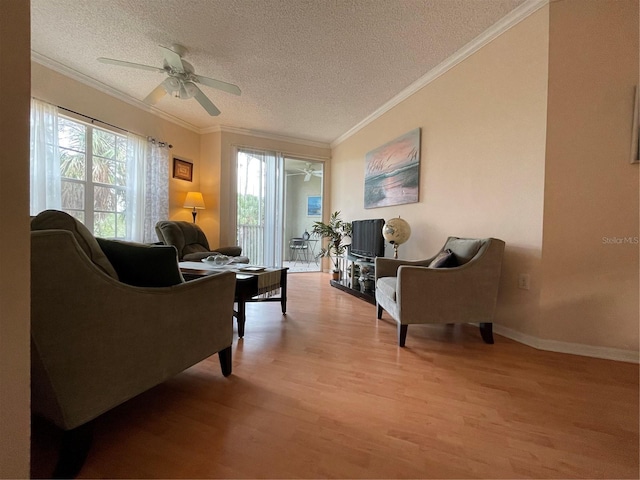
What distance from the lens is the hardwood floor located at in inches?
39.1

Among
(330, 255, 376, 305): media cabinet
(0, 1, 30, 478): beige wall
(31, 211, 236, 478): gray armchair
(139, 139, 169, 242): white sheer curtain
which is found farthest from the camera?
(139, 139, 169, 242): white sheer curtain

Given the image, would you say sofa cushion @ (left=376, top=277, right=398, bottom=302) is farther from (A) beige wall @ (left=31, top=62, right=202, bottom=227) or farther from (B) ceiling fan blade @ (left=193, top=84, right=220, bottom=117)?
(A) beige wall @ (left=31, top=62, right=202, bottom=227)

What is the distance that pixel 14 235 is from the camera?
0.64 meters

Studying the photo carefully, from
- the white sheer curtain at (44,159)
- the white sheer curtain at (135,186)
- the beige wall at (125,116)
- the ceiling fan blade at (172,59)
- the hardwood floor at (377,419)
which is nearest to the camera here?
the hardwood floor at (377,419)

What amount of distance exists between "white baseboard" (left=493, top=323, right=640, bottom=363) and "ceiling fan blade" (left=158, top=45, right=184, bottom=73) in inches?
144

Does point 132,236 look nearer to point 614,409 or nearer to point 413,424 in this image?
point 413,424

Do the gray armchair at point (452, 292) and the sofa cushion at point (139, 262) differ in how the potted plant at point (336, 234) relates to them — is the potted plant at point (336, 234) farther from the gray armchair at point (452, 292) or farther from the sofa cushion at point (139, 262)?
the sofa cushion at point (139, 262)

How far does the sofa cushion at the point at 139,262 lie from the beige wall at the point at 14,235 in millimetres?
459

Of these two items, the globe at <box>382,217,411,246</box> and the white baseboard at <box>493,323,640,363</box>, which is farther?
the globe at <box>382,217,411,246</box>

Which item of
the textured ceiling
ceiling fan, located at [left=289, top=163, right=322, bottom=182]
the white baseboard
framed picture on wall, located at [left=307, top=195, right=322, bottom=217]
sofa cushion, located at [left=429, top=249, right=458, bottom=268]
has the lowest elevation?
the white baseboard

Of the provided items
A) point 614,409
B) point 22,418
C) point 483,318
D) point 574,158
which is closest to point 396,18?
point 574,158

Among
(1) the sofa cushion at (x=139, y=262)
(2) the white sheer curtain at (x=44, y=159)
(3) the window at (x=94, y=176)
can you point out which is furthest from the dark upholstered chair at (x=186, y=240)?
(1) the sofa cushion at (x=139, y=262)

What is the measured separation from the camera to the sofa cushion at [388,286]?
2195 mm

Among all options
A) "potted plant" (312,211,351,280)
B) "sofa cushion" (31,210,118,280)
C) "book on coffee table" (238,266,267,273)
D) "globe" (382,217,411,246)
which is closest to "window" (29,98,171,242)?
"book on coffee table" (238,266,267,273)
